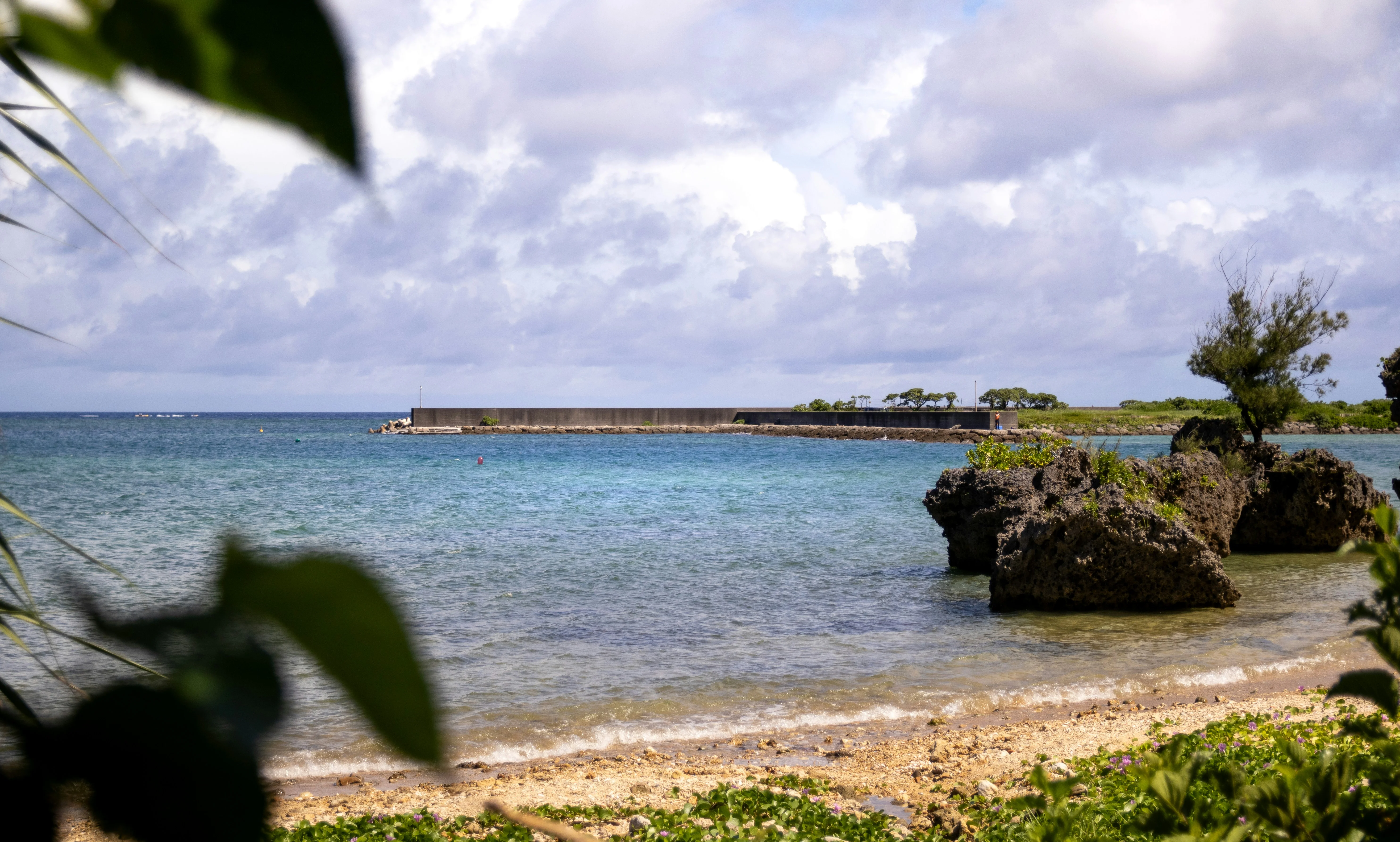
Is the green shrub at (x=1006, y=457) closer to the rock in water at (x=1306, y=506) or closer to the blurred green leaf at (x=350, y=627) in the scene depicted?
the rock in water at (x=1306, y=506)

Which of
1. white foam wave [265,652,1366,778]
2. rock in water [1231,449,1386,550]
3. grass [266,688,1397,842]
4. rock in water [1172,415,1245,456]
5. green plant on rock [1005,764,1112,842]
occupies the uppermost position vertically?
rock in water [1172,415,1245,456]

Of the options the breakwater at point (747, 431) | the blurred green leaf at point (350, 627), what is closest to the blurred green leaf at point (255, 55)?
the blurred green leaf at point (350, 627)

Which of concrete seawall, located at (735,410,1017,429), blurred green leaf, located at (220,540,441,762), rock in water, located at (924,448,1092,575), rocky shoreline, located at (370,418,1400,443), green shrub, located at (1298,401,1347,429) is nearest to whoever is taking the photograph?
blurred green leaf, located at (220,540,441,762)

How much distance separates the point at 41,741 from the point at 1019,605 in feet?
46.9

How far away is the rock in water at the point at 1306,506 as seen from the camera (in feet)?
60.9

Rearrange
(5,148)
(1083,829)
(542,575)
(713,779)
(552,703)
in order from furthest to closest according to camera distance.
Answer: (542,575) < (552,703) < (713,779) < (1083,829) < (5,148)

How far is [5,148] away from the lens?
0.92m

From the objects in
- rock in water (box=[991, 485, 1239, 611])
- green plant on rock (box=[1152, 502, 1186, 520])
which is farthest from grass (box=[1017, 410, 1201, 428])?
rock in water (box=[991, 485, 1239, 611])

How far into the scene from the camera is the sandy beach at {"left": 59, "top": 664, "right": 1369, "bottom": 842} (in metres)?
6.84

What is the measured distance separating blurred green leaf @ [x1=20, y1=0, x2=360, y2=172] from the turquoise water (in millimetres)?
120

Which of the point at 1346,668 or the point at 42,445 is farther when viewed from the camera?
the point at 42,445

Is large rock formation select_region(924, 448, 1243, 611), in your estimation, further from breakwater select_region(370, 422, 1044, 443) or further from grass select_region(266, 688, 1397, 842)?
breakwater select_region(370, 422, 1044, 443)

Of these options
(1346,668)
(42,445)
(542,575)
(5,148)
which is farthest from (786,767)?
(42,445)

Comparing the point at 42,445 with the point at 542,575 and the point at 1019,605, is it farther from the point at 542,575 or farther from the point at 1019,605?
the point at 1019,605
